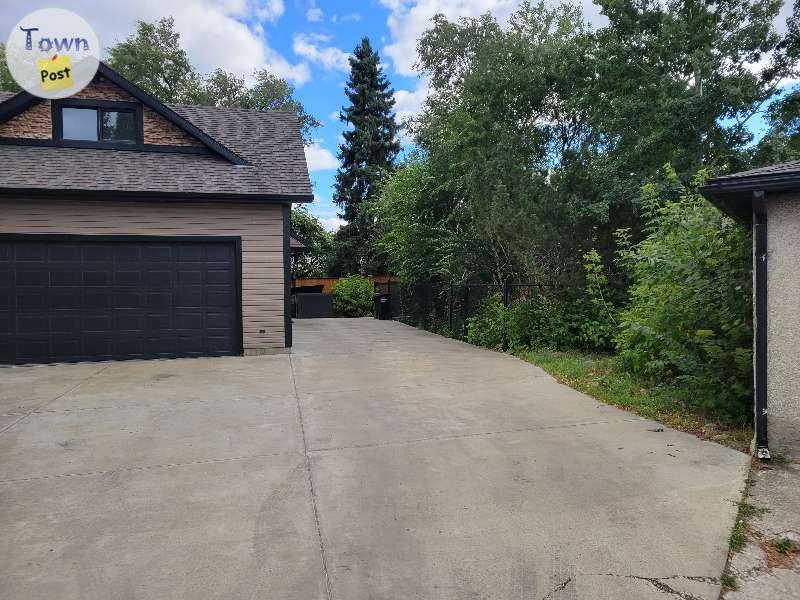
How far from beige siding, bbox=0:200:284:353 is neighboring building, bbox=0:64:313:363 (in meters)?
0.02

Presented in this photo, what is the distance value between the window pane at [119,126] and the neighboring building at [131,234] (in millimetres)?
23

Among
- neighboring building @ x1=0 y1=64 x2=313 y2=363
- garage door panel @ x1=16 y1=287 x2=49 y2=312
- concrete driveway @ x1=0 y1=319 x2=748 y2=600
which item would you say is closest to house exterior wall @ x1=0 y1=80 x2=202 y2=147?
neighboring building @ x1=0 y1=64 x2=313 y2=363

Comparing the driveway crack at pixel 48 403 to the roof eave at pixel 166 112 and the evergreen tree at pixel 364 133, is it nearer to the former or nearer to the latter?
the roof eave at pixel 166 112

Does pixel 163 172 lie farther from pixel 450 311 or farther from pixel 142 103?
pixel 450 311

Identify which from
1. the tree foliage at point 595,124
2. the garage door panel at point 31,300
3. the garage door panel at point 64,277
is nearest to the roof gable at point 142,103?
the garage door panel at point 64,277

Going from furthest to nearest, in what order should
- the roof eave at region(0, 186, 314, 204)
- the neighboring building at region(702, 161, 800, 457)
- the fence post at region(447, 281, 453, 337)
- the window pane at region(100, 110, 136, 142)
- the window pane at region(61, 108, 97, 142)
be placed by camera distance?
the fence post at region(447, 281, 453, 337)
the window pane at region(100, 110, 136, 142)
the window pane at region(61, 108, 97, 142)
the roof eave at region(0, 186, 314, 204)
the neighboring building at region(702, 161, 800, 457)

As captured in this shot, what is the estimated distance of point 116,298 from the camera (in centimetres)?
977

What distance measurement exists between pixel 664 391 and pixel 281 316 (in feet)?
23.4

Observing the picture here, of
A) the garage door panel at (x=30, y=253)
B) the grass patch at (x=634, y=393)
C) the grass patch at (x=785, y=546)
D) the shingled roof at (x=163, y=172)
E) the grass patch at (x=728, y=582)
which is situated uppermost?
the shingled roof at (x=163, y=172)

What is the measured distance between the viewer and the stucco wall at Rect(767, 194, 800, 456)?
13.1ft

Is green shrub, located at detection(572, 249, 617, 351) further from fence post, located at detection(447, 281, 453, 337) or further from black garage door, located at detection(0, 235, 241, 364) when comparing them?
black garage door, located at detection(0, 235, 241, 364)

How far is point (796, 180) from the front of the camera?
12.3ft

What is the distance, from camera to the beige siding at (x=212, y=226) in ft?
30.9

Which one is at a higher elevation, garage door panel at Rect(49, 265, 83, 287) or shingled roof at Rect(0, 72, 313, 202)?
shingled roof at Rect(0, 72, 313, 202)
